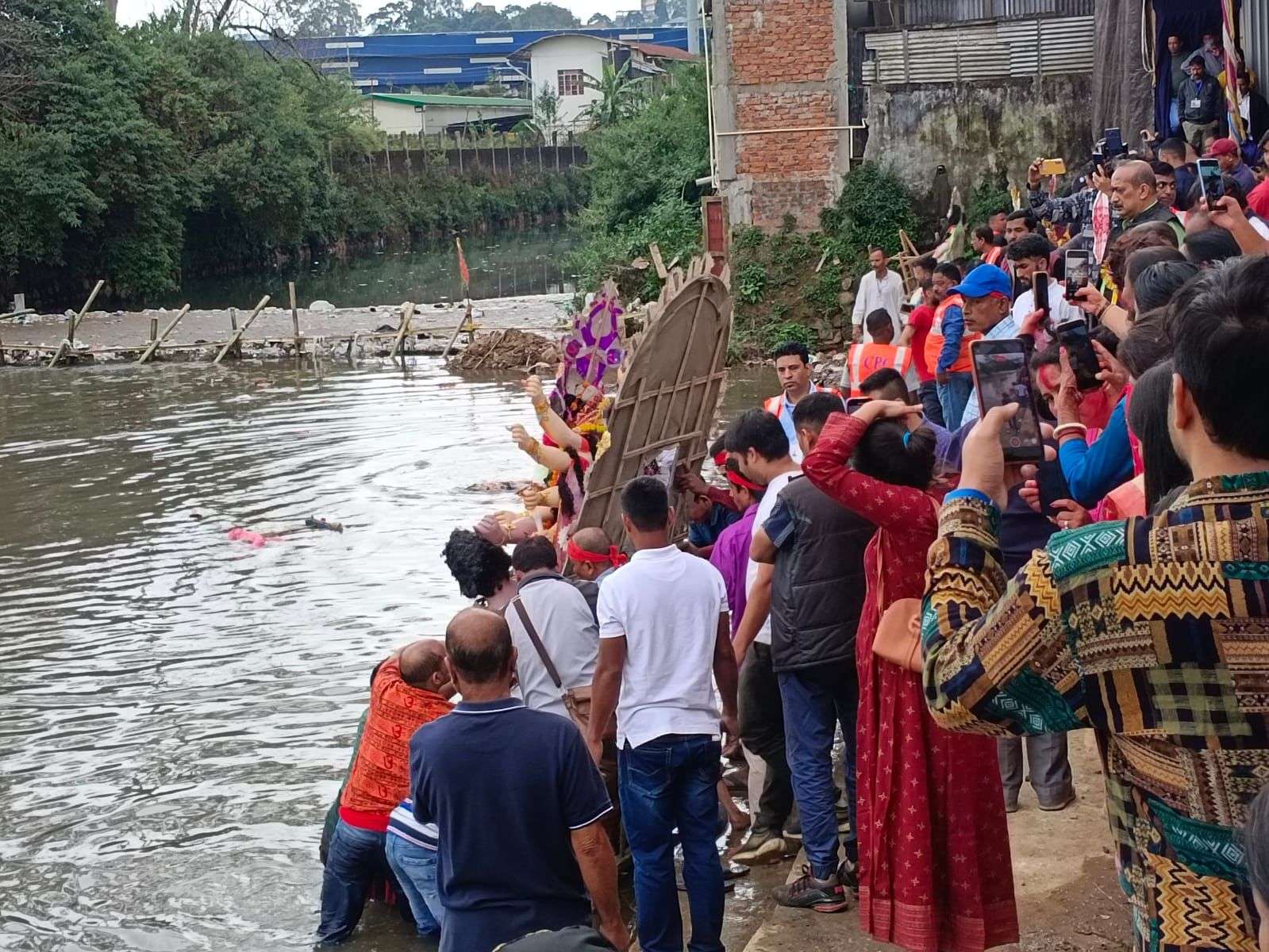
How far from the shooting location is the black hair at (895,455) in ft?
14.7

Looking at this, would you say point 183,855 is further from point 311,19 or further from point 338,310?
point 311,19

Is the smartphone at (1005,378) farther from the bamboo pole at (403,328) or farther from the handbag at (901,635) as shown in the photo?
the bamboo pole at (403,328)

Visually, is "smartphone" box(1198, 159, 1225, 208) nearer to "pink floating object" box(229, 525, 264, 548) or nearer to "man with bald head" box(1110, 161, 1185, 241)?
"man with bald head" box(1110, 161, 1185, 241)

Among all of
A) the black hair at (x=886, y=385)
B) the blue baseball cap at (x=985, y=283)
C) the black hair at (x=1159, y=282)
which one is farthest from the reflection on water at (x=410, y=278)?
the black hair at (x=1159, y=282)

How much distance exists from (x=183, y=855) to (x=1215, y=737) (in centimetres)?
601

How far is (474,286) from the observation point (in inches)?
1966

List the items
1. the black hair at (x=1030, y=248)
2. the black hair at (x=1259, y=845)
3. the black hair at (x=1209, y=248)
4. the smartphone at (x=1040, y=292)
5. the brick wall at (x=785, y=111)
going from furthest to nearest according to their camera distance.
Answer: the brick wall at (x=785, y=111)
the black hair at (x=1030, y=248)
the smartphone at (x=1040, y=292)
the black hair at (x=1209, y=248)
the black hair at (x=1259, y=845)

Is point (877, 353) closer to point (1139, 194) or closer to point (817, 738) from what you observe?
point (1139, 194)

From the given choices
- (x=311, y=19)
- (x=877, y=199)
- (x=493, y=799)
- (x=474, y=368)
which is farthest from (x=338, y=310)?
(x=311, y=19)

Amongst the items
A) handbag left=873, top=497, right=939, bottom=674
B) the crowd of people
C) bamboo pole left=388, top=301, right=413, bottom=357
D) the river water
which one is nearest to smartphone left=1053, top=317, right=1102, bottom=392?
the crowd of people

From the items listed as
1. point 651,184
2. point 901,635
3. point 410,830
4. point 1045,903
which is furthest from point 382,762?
point 651,184

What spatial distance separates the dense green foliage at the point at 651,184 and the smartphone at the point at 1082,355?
21619mm

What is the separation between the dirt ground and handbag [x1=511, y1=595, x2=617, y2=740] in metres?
0.91

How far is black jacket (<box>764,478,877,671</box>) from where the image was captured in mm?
4902
